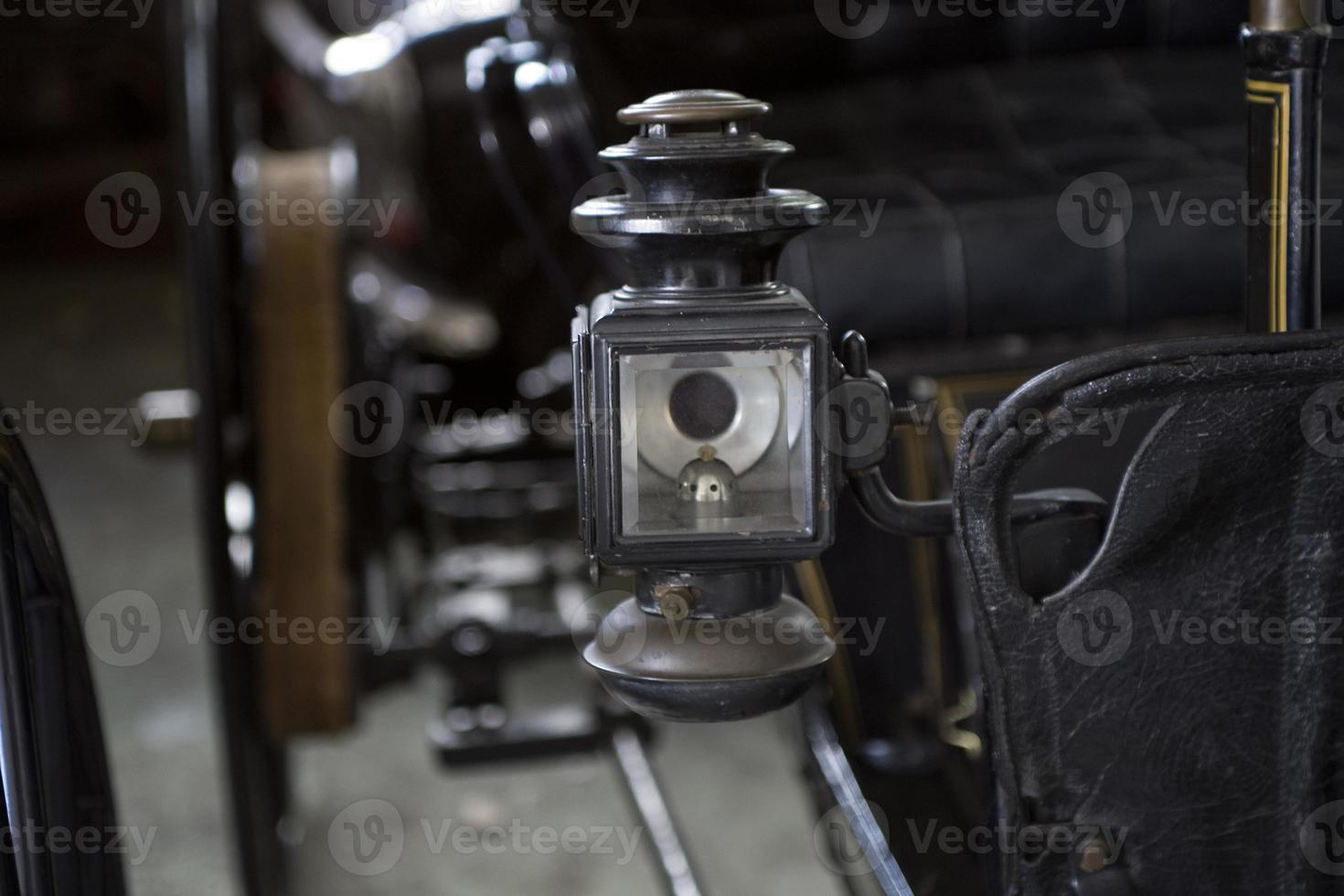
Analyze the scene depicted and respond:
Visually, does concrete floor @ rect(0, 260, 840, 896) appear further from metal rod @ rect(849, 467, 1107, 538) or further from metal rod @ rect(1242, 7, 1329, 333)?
metal rod @ rect(1242, 7, 1329, 333)

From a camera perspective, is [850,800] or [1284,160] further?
[850,800]

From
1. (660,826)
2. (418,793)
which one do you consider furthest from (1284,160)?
(418,793)

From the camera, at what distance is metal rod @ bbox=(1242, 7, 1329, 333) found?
80 centimetres

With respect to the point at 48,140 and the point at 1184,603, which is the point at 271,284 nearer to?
the point at 1184,603

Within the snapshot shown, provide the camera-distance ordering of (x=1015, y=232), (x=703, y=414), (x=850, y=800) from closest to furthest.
Answer: (x=703, y=414) → (x=850, y=800) → (x=1015, y=232)

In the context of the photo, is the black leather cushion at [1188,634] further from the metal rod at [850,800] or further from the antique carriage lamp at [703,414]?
the metal rod at [850,800]

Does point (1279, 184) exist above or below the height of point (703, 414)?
above

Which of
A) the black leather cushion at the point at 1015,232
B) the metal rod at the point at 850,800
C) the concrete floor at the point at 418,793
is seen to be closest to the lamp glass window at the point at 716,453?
the metal rod at the point at 850,800

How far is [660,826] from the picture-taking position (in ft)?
5.06

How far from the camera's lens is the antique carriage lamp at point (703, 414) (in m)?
Result: 0.76

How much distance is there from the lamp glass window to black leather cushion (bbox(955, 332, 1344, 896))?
10 cm

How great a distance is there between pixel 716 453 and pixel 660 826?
867 millimetres

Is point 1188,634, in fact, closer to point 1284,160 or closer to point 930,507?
point 930,507

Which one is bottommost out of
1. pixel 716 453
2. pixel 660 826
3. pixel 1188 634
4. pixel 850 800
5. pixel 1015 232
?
pixel 660 826
